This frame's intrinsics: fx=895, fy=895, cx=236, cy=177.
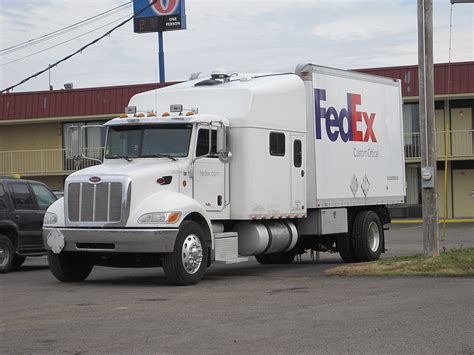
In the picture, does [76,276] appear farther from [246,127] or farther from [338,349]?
[338,349]

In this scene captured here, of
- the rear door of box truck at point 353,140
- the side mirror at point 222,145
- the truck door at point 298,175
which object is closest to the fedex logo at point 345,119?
the rear door of box truck at point 353,140

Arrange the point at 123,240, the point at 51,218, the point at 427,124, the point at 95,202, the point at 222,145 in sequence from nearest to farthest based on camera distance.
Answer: the point at 123,240 < the point at 95,202 < the point at 51,218 < the point at 222,145 < the point at 427,124

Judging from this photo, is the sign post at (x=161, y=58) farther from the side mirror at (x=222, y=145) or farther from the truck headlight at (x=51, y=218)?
the truck headlight at (x=51, y=218)

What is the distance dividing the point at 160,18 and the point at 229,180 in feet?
83.8

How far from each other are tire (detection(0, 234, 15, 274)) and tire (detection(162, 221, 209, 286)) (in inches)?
189

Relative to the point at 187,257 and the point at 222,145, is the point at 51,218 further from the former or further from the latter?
the point at 222,145

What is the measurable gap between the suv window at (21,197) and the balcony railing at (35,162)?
24.6 metres

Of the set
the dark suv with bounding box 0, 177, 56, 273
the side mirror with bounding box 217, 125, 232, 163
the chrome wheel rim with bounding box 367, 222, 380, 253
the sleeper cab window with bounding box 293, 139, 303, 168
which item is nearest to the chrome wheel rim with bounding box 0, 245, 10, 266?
the dark suv with bounding box 0, 177, 56, 273

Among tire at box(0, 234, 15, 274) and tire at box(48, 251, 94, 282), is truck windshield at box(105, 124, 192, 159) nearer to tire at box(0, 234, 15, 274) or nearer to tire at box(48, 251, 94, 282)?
tire at box(48, 251, 94, 282)

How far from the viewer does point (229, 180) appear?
1537 cm

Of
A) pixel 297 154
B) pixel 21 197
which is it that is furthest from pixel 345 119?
pixel 21 197

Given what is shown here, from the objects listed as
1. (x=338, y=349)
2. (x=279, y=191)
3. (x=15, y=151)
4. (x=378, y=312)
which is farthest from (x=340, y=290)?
(x=15, y=151)

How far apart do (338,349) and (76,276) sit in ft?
26.1

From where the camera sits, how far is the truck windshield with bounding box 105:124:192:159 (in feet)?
48.5
